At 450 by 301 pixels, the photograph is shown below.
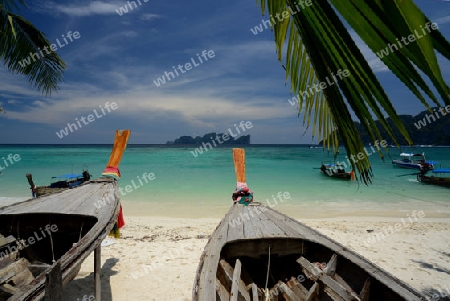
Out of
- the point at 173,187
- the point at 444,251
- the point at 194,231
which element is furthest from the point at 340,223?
the point at 173,187

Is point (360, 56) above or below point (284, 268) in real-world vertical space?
above

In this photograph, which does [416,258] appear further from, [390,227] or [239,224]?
[239,224]

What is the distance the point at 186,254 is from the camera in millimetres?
7340

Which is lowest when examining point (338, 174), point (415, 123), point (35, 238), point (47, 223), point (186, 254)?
point (338, 174)

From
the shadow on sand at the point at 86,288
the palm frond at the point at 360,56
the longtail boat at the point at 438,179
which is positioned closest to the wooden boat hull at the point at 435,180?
Answer: the longtail boat at the point at 438,179

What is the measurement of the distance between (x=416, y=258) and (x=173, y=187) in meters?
16.7

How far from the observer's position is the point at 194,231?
9.69 metres

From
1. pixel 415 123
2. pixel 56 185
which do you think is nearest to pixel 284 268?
pixel 415 123

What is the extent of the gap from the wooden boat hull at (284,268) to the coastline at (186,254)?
2.10 metres

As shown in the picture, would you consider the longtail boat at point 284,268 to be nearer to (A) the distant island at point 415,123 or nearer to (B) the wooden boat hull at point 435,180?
(A) the distant island at point 415,123

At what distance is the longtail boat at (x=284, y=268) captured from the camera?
297cm

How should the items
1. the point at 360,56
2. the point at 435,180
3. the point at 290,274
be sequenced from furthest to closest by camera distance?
the point at 435,180 < the point at 290,274 < the point at 360,56

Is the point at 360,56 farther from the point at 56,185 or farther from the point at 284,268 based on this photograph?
the point at 56,185

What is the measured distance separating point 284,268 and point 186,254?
398 centimetres
